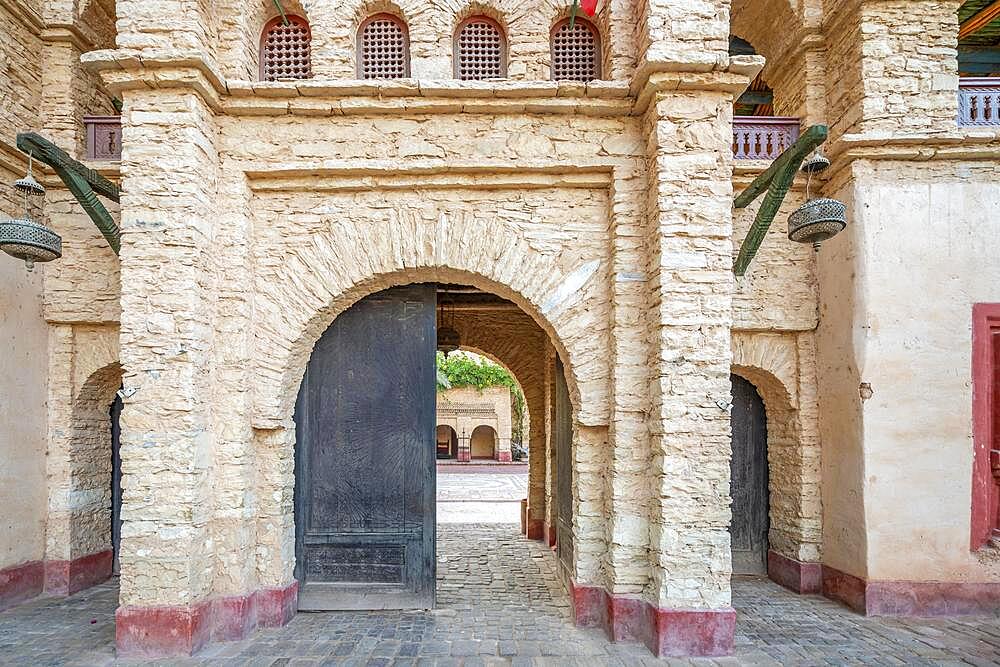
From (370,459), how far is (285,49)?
162 inches

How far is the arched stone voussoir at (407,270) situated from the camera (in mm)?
4844

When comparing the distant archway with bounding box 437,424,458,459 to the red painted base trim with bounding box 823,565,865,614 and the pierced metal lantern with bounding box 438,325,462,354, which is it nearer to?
the pierced metal lantern with bounding box 438,325,462,354

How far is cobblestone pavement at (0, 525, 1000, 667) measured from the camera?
14.0 feet

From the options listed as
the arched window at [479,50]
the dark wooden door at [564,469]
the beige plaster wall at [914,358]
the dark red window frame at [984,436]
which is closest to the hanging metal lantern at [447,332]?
the dark wooden door at [564,469]

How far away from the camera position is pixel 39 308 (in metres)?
5.66

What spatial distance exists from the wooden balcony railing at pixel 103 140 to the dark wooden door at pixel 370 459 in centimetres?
305

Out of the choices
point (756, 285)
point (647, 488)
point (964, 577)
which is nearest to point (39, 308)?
point (647, 488)

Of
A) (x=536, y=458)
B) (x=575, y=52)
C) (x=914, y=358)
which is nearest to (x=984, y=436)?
(x=914, y=358)

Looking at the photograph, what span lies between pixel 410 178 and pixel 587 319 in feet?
6.88

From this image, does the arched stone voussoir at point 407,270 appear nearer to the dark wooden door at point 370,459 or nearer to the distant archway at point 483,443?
the dark wooden door at point 370,459

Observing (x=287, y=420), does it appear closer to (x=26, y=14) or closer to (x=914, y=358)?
(x=26, y=14)

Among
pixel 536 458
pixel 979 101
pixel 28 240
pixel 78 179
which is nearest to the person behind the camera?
pixel 28 240

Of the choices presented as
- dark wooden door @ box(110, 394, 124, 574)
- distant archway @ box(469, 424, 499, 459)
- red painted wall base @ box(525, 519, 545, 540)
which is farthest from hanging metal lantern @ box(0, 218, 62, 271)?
distant archway @ box(469, 424, 499, 459)

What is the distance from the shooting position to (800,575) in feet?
19.2
